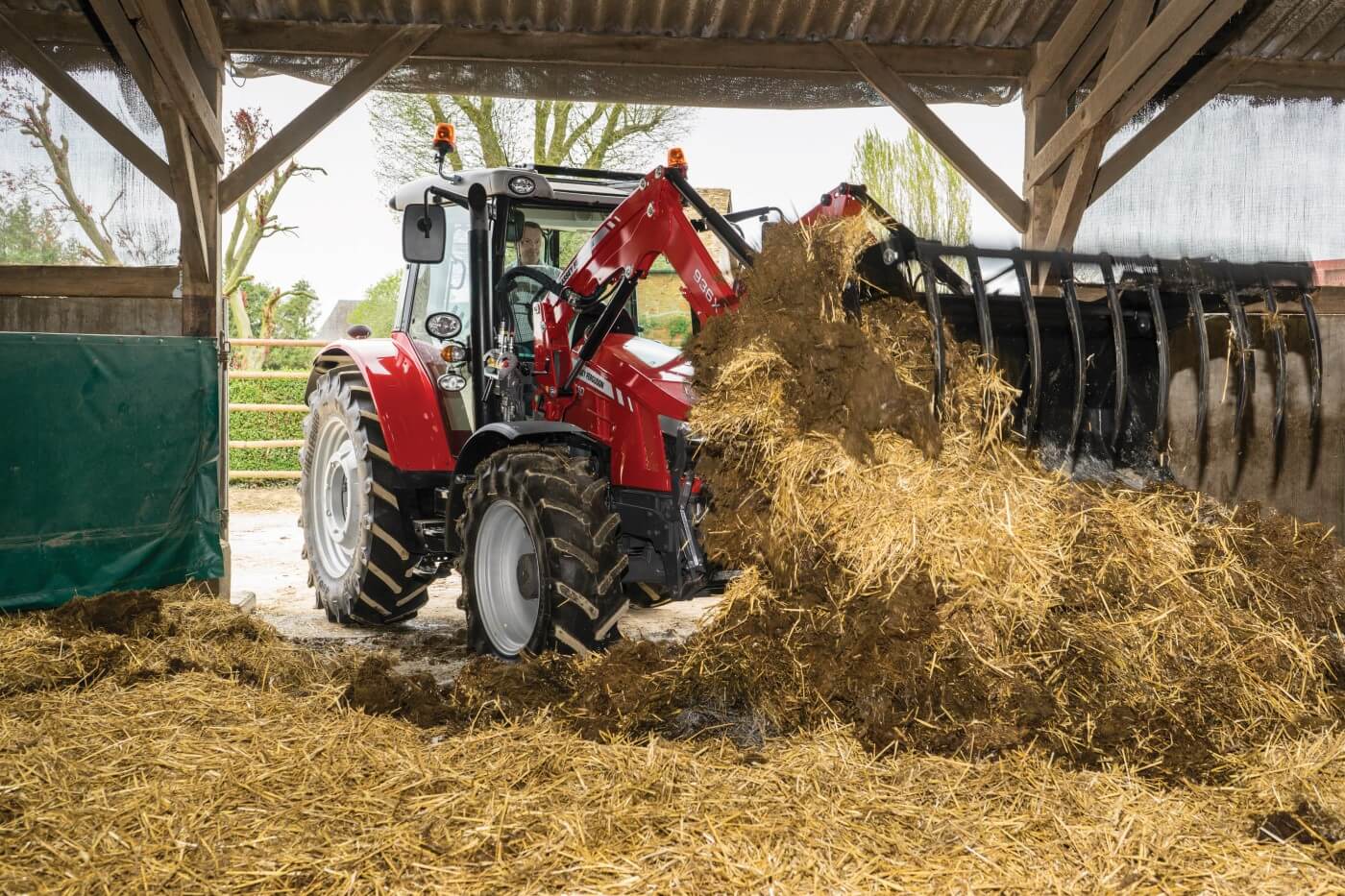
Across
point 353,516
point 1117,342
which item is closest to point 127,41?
point 353,516

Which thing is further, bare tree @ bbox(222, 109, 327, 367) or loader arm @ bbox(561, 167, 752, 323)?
bare tree @ bbox(222, 109, 327, 367)

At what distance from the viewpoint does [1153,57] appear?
4.81 meters

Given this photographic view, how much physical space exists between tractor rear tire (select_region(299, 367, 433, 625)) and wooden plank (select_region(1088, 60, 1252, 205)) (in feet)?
13.9

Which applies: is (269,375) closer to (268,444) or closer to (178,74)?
(268,444)

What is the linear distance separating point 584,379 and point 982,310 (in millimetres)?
1719

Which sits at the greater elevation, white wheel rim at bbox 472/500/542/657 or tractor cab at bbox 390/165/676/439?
tractor cab at bbox 390/165/676/439

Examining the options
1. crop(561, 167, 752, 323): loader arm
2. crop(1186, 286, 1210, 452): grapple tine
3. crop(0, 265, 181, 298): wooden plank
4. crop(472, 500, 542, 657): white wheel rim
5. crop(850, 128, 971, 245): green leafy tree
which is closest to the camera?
crop(1186, 286, 1210, 452): grapple tine

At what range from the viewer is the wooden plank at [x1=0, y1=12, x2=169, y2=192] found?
5199mm

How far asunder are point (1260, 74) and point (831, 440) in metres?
4.61

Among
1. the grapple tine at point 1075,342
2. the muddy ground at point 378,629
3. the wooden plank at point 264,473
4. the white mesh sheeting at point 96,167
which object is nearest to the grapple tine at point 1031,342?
the grapple tine at point 1075,342

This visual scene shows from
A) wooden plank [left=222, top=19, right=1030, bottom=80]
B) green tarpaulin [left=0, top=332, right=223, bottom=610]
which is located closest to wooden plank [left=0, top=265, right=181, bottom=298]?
green tarpaulin [left=0, top=332, right=223, bottom=610]

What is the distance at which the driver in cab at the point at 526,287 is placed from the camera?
16.2 feet

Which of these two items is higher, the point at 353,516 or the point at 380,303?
the point at 380,303

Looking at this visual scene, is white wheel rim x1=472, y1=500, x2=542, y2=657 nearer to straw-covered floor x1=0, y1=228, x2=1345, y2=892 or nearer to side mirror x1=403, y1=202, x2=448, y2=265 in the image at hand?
straw-covered floor x1=0, y1=228, x2=1345, y2=892
